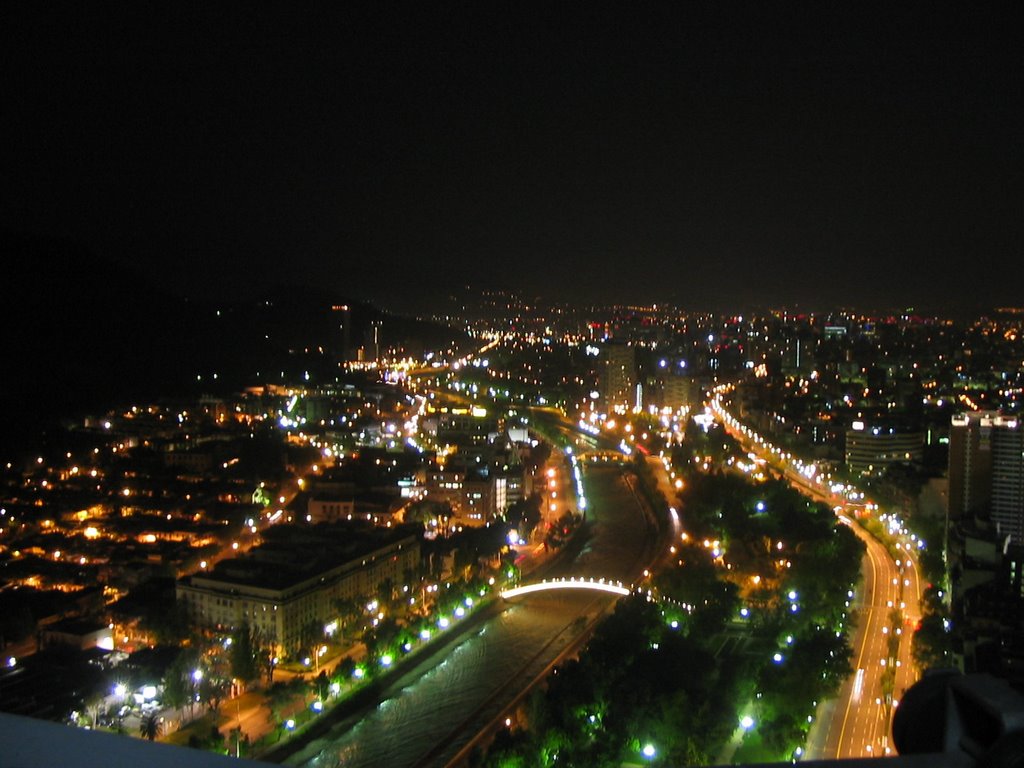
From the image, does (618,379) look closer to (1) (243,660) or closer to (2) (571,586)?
(2) (571,586)

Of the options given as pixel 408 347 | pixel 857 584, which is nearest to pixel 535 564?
pixel 857 584

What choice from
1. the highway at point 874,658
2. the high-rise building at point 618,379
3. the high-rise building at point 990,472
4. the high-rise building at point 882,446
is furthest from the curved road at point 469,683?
the high-rise building at point 618,379

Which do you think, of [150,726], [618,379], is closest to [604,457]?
[618,379]

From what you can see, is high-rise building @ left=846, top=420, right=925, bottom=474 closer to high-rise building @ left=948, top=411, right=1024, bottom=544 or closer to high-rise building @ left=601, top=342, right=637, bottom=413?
high-rise building @ left=948, top=411, right=1024, bottom=544

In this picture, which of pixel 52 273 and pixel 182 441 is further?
pixel 52 273

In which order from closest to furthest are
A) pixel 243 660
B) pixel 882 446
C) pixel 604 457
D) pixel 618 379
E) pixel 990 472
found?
1. pixel 243 660
2. pixel 990 472
3. pixel 882 446
4. pixel 604 457
5. pixel 618 379

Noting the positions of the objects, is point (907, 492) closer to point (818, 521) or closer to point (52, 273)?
point (818, 521)

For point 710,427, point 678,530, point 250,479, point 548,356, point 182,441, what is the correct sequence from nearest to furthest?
point 678,530 → point 250,479 → point 182,441 → point 710,427 → point 548,356
